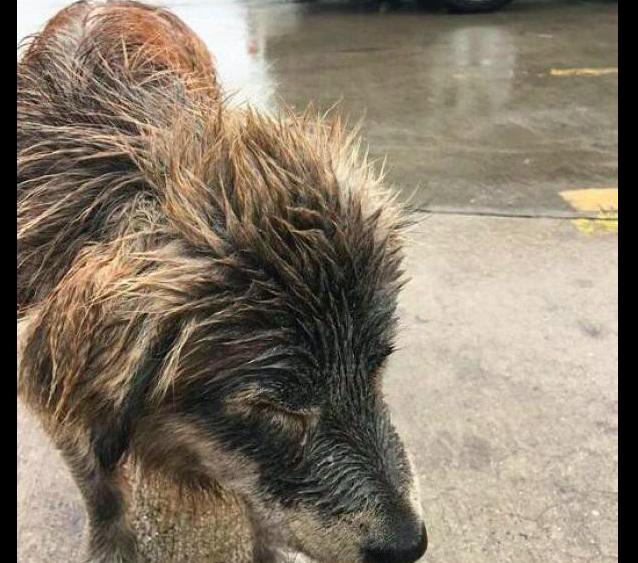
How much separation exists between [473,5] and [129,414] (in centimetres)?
1122

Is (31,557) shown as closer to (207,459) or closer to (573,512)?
(207,459)

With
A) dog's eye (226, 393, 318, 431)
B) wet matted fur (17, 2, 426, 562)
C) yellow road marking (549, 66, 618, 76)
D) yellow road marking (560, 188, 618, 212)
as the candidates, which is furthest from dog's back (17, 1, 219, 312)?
yellow road marking (549, 66, 618, 76)

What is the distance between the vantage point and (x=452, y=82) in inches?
341

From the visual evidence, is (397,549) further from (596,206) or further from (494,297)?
(596,206)

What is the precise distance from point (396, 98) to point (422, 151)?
67.0 inches

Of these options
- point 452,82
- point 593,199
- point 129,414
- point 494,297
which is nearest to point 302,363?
point 129,414

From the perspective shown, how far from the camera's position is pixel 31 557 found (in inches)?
120

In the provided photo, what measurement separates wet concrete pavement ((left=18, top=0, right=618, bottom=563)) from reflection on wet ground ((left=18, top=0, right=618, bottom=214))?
0.03m

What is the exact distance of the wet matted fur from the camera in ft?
6.72

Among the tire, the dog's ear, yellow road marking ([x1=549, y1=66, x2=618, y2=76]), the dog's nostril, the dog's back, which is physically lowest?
the dog's nostril

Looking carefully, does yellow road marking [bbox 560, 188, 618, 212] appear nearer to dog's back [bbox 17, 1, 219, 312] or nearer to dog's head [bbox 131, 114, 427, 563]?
dog's back [bbox 17, 1, 219, 312]

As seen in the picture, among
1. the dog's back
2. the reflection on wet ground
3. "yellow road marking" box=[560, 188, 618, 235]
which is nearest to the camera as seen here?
the dog's back

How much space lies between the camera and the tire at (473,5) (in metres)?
11.7

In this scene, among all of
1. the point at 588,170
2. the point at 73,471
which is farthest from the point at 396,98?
the point at 73,471
